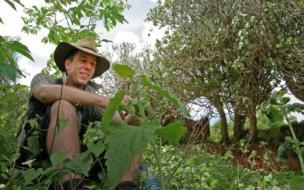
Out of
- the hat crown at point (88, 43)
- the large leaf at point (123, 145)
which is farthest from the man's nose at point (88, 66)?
the large leaf at point (123, 145)

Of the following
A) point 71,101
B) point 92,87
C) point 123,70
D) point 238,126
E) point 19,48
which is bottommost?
point 123,70

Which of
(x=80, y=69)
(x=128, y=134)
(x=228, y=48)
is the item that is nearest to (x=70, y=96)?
(x=80, y=69)

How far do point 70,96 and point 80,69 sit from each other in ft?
2.40

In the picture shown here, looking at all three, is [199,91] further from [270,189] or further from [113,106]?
[113,106]

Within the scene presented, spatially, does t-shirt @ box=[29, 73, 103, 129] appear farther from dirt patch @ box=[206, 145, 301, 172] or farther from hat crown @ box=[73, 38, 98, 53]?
dirt patch @ box=[206, 145, 301, 172]

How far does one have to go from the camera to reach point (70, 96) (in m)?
2.48

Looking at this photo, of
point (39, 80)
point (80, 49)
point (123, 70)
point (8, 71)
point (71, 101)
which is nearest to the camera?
point (123, 70)

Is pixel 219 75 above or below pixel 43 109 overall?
above

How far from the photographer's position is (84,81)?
10.5ft

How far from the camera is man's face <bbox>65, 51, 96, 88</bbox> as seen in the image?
3181 mm

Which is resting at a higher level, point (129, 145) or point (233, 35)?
point (233, 35)

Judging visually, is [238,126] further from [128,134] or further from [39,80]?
[128,134]

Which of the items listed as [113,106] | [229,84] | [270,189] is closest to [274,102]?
[113,106]

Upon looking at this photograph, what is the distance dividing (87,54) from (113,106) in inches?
91.3
